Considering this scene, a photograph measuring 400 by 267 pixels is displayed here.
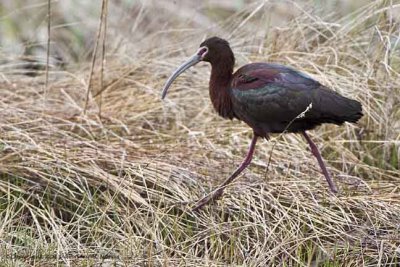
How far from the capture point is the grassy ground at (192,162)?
159 inches

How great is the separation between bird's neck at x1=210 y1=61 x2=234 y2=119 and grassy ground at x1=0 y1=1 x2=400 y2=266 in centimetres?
29

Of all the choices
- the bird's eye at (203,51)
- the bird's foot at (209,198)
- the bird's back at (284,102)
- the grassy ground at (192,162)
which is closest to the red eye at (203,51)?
the bird's eye at (203,51)

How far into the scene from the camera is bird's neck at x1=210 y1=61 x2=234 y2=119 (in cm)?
457

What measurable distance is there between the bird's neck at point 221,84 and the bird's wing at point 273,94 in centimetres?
10

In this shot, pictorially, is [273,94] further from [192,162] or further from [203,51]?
[192,162]

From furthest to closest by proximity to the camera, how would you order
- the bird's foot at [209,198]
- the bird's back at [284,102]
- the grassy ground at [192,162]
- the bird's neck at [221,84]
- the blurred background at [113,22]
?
1. the blurred background at [113,22]
2. the bird's neck at [221,84]
3. the bird's foot at [209,198]
4. the bird's back at [284,102]
5. the grassy ground at [192,162]

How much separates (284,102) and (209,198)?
21.6 inches

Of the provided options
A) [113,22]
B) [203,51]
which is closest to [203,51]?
[203,51]

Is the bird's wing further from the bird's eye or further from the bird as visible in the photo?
the bird's eye

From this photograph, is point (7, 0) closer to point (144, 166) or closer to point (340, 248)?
point (144, 166)

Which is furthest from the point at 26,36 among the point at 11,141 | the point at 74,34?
the point at 11,141

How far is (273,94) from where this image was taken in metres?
4.32

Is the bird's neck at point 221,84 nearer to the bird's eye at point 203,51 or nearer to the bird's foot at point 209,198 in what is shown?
the bird's eye at point 203,51

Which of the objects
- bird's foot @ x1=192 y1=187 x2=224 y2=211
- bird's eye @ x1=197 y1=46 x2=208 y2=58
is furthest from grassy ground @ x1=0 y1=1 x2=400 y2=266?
bird's eye @ x1=197 y1=46 x2=208 y2=58
